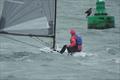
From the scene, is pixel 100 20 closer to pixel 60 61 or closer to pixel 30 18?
pixel 30 18

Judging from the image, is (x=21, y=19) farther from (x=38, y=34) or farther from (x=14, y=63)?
(x=14, y=63)

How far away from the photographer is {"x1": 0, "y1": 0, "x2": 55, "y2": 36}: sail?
18.5 m

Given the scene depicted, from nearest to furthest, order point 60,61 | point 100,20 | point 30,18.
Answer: point 60,61 → point 30,18 → point 100,20

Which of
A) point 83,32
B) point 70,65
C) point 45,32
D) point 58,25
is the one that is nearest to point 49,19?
point 45,32

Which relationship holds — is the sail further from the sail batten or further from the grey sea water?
the grey sea water

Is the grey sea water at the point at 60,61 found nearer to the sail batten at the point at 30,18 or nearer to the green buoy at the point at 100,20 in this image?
the sail batten at the point at 30,18

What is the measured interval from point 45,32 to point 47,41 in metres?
0.40

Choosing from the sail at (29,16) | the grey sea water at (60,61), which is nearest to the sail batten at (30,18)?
the sail at (29,16)

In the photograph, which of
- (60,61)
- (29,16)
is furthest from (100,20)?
(60,61)

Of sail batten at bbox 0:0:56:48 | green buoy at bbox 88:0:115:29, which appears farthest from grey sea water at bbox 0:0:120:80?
green buoy at bbox 88:0:115:29

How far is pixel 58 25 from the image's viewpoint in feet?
116

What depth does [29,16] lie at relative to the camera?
1884cm

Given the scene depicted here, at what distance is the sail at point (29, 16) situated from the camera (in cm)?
1852

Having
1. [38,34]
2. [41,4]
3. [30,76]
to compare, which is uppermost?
[41,4]
